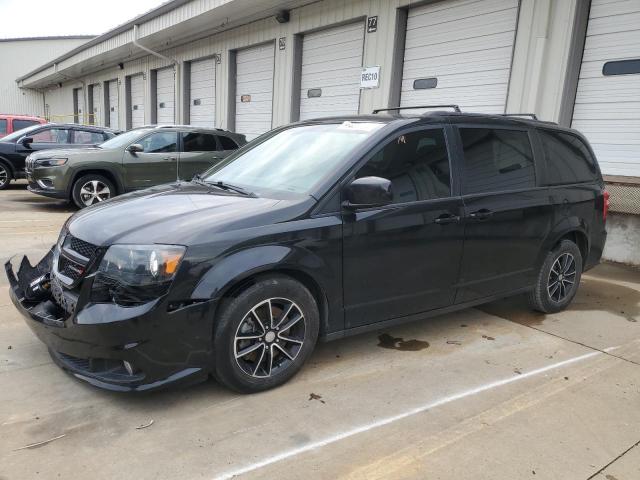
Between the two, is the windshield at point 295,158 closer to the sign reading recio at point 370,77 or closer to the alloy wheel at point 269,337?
the alloy wheel at point 269,337

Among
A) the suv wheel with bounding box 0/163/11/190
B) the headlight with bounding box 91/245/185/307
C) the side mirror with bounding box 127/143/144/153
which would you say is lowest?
the suv wheel with bounding box 0/163/11/190

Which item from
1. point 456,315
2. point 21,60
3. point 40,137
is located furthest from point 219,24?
point 21,60

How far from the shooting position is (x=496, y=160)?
163 inches

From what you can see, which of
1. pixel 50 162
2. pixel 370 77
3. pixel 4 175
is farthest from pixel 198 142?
pixel 4 175

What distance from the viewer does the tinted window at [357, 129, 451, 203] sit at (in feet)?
11.5

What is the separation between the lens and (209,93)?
16031 mm

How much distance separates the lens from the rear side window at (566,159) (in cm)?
456

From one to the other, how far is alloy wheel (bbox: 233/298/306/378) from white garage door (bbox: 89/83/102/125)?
25595 mm

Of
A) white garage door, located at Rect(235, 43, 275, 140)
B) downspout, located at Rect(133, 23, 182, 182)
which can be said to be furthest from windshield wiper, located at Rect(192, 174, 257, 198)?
downspout, located at Rect(133, 23, 182, 182)

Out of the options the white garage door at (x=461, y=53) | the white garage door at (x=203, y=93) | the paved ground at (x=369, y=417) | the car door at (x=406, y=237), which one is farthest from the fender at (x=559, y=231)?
the white garage door at (x=203, y=93)

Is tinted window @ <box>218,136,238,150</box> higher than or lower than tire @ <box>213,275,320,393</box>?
higher

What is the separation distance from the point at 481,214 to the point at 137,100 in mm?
20000

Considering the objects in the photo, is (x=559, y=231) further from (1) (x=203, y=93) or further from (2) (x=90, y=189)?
(1) (x=203, y=93)

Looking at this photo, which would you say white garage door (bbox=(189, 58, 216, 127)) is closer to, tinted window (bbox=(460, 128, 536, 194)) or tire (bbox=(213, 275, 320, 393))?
tinted window (bbox=(460, 128, 536, 194))
